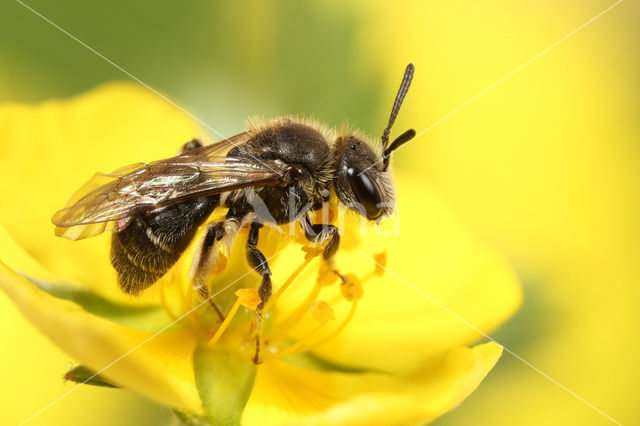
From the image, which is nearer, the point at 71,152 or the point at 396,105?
the point at 396,105

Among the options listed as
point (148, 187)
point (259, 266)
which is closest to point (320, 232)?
point (259, 266)

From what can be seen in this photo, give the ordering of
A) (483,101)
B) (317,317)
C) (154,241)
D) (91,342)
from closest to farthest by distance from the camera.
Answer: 1. (91,342)
2. (154,241)
3. (317,317)
4. (483,101)

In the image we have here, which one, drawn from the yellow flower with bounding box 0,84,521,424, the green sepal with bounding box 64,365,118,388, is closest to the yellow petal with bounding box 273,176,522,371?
the yellow flower with bounding box 0,84,521,424

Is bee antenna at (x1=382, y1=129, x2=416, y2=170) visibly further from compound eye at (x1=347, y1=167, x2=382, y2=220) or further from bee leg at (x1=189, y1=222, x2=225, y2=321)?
bee leg at (x1=189, y1=222, x2=225, y2=321)

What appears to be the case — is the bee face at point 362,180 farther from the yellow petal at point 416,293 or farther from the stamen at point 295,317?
the stamen at point 295,317

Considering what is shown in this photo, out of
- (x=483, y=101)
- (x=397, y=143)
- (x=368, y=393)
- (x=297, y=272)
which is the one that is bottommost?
(x=368, y=393)

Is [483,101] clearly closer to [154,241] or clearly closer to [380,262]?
[380,262]

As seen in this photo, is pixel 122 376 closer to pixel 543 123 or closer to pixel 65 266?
pixel 65 266

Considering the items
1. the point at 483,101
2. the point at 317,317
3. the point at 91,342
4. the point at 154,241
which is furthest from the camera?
the point at 483,101

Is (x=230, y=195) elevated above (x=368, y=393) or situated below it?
above
